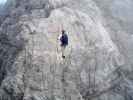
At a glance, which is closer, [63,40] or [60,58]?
[63,40]

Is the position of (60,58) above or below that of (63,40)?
below

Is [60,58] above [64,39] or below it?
below

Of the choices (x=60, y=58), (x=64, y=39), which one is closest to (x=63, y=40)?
(x=64, y=39)

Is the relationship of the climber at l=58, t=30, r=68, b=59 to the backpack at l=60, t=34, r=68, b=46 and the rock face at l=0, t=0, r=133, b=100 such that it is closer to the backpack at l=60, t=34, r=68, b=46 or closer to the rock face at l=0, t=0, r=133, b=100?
the backpack at l=60, t=34, r=68, b=46

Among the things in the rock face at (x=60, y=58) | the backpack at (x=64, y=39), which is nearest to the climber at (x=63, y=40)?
the backpack at (x=64, y=39)

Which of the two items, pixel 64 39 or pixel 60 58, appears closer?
pixel 64 39

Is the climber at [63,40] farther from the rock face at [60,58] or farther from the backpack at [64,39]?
the rock face at [60,58]

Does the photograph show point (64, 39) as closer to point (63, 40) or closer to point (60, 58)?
point (63, 40)

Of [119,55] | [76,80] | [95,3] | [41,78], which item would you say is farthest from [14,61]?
[95,3]

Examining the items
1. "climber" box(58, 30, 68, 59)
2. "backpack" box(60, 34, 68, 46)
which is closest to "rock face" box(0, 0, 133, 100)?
"climber" box(58, 30, 68, 59)
